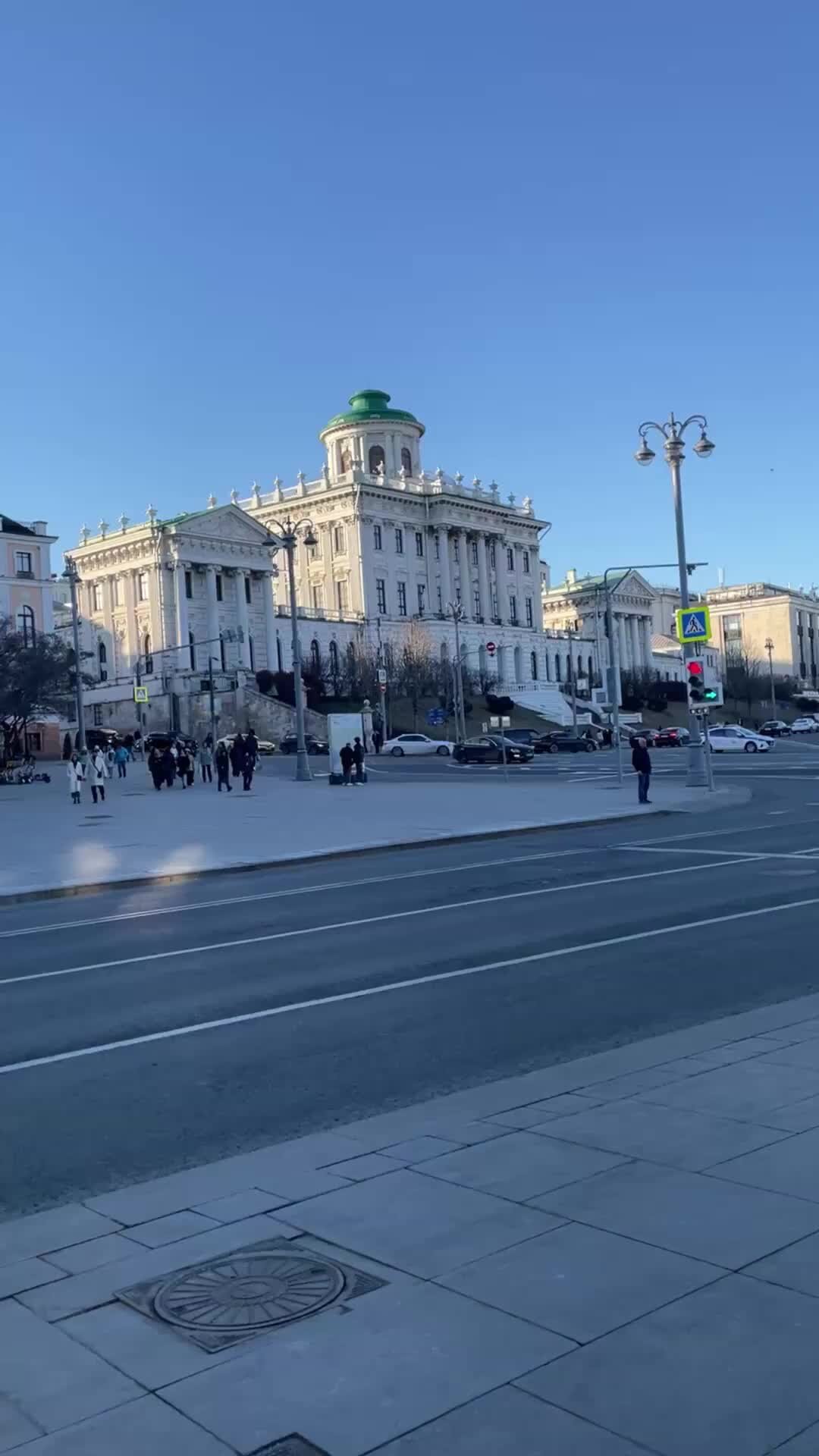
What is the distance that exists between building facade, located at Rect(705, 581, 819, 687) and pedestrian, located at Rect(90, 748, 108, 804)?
434ft

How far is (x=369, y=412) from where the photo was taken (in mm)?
131875

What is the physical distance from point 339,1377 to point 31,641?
249 feet

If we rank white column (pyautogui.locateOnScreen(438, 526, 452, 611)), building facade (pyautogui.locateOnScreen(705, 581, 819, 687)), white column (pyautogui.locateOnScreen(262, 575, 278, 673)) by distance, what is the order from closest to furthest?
white column (pyautogui.locateOnScreen(262, 575, 278, 673)), white column (pyautogui.locateOnScreen(438, 526, 452, 611)), building facade (pyautogui.locateOnScreen(705, 581, 819, 687))

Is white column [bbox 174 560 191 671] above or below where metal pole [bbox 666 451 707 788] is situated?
above

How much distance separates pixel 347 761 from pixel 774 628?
136 metres

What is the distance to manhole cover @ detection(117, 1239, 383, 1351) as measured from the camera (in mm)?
4285

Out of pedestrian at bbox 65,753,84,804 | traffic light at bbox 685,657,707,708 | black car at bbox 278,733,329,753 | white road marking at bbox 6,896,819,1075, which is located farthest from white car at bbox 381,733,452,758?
white road marking at bbox 6,896,819,1075

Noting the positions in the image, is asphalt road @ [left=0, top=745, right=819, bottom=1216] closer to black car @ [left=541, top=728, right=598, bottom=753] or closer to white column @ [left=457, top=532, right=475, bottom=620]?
black car @ [left=541, top=728, right=598, bottom=753]

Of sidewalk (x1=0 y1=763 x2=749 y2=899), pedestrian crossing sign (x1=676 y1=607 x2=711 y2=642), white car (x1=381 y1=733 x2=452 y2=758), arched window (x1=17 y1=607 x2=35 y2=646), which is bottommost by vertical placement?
sidewalk (x1=0 y1=763 x2=749 y2=899)

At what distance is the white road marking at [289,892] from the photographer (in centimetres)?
1540

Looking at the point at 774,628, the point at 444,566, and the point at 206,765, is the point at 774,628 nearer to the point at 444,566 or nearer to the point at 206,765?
the point at 444,566

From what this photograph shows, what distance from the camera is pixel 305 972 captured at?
36.9 feet

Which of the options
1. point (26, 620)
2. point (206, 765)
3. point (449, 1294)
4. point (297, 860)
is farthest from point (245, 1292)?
point (26, 620)

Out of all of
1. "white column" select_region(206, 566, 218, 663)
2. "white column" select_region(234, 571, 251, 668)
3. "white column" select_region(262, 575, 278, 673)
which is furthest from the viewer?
"white column" select_region(262, 575, 278, 673)
